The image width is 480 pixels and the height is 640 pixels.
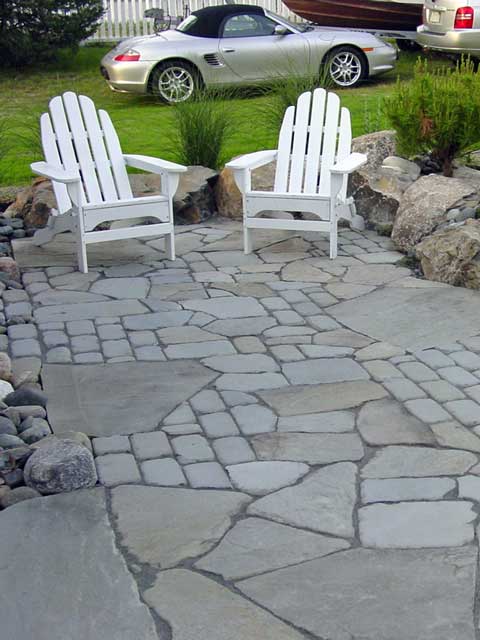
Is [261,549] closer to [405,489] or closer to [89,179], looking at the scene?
[405,489]

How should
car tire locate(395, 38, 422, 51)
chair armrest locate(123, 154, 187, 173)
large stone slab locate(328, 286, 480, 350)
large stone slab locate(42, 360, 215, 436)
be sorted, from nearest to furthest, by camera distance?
large stone slab locate(42, 360, 215, 436) < large stone slab locate(328, 286, 480, 350) < chair armrest locate(123, 154, 187, 173) < car tire locate(395, 38, 422, 51)

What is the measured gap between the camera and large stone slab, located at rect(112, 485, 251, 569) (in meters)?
3.33

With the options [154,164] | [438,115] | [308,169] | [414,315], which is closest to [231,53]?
[438,115]

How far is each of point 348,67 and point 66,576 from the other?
38.4 feet

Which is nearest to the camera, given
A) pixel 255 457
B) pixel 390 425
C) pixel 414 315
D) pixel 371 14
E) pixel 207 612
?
pixel 207 612

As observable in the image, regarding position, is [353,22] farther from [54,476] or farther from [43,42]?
[54,476]

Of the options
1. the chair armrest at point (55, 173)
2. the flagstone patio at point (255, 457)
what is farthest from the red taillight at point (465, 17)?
the chair armrest at point (55, 173)

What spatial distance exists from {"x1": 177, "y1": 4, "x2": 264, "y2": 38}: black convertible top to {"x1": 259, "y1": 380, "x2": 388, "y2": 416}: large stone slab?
9797 mm

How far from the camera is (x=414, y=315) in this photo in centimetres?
561

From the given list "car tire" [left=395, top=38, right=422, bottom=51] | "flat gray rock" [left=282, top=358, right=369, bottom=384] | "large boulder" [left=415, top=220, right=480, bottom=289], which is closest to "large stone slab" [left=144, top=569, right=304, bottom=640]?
"flat gray rock" [left=282, top=358, right=369, bottom=384]

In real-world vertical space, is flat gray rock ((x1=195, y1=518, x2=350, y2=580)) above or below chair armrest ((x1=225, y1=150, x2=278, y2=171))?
below

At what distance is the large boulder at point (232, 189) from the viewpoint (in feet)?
25.8

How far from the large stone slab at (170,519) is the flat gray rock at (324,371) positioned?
46.9 inches

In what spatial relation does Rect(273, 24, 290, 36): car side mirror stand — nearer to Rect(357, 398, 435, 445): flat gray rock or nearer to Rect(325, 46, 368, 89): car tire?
Rect(325, 46, 368, 89): car tire
